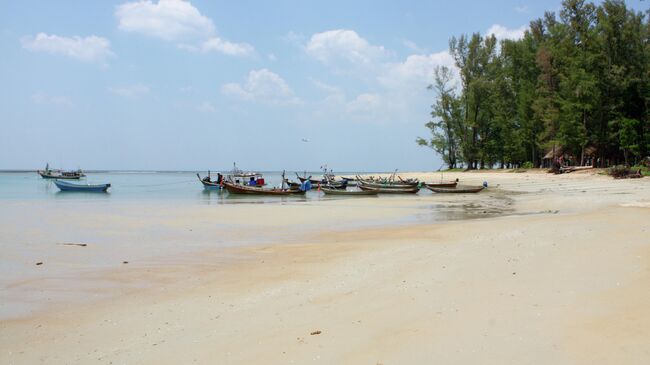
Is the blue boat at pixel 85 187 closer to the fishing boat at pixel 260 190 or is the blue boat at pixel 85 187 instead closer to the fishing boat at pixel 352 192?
the fishing boat at pixel 260 190

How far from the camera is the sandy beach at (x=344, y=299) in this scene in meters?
5.22

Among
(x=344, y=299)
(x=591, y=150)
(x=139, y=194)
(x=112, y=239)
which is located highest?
(x=591, y=150)

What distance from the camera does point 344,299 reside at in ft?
23.8

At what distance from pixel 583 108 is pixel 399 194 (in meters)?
21.0

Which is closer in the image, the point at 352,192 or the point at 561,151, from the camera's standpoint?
the point at 352,192

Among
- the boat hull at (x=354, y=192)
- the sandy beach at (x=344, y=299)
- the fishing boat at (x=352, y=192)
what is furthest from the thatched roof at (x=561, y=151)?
the sandy beach at (x=344, y=299)

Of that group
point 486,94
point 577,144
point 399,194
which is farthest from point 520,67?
point 399,194

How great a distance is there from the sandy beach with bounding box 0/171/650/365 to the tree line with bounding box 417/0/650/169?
38.1 metres

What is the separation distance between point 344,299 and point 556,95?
177 feet

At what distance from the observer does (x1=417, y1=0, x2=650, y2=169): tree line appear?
155ft

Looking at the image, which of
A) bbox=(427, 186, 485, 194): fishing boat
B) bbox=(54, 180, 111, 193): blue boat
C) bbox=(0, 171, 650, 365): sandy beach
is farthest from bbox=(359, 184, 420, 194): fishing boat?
bbox=(0, 171, 650, 365): sandy beach

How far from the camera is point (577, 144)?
52094mm

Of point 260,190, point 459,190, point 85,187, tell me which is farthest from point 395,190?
point 85,187

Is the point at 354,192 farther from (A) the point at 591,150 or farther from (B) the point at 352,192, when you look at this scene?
→ (A) the point at 591,150
